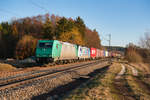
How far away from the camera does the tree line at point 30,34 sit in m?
38.8

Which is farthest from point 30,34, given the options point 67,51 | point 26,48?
point 67,51

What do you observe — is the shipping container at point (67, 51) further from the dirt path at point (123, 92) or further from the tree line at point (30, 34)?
the tree line at point (30, 34)

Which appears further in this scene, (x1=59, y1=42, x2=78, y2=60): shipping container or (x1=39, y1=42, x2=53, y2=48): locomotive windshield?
(x1=59, y1=42, x2=78, y2=60): shipping container

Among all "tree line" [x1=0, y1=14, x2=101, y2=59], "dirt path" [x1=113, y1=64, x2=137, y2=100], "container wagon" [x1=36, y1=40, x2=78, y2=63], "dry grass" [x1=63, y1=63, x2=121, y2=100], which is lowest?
"dirt path" [x1=113, y1=64, x2=137, y2=100]

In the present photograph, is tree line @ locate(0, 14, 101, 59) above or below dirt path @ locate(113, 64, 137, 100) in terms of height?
above

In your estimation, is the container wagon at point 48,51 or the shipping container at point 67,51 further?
the shipping container at point 67,51

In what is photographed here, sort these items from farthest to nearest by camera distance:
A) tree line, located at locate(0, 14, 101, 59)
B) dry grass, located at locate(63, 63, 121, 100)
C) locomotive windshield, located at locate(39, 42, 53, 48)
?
1. tree line, located at locate(0, 14, 101, 59)
2. locomotive windshield, located at locate(39, 42, 53, 48)
3. dry grass, located at locate(63, 63, 121, 100)

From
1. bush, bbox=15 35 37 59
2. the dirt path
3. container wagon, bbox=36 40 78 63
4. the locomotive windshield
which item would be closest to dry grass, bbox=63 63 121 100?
the dirt path

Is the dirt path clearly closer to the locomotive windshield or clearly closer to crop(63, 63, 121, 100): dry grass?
crop(63, 63, 121, 100): dry grass

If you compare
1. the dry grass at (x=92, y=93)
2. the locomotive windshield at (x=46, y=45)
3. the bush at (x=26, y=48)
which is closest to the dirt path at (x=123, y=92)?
the dry grass at (x=92, y=93)

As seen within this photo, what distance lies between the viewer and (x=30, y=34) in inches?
1884

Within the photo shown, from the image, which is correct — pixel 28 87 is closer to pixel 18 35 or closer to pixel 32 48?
pixel 32 48

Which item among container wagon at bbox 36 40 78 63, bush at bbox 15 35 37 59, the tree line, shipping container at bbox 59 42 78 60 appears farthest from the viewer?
the tree line

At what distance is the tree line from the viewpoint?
38.8 metres
